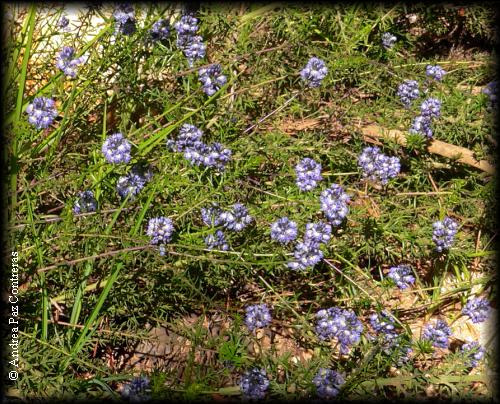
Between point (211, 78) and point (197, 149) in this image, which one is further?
point (211, 78)

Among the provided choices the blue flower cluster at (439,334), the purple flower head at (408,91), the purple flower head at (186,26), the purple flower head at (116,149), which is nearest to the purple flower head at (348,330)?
the blue flower cluster at (439,334)

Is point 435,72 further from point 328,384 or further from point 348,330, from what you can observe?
point 328,384

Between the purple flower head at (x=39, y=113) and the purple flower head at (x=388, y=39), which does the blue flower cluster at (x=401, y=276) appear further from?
the purple flower head at (x=39, y=113)

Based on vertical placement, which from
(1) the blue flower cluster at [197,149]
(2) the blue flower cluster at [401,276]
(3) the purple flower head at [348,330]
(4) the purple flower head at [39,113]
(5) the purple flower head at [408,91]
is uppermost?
(5) the purple flower head at [408,91]

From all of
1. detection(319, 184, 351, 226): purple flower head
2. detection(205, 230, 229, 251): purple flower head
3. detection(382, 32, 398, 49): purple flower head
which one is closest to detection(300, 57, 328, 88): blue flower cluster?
detection(319, 184, 351, 226): purple flower head

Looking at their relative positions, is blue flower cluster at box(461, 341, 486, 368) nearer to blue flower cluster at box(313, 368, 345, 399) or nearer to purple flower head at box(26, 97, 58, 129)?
blue flower cluster at box(313, 368, 345, 399)

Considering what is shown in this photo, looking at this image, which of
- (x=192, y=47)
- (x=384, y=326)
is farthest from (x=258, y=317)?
(x=192, y=47)

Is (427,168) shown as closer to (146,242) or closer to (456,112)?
(456,112)
